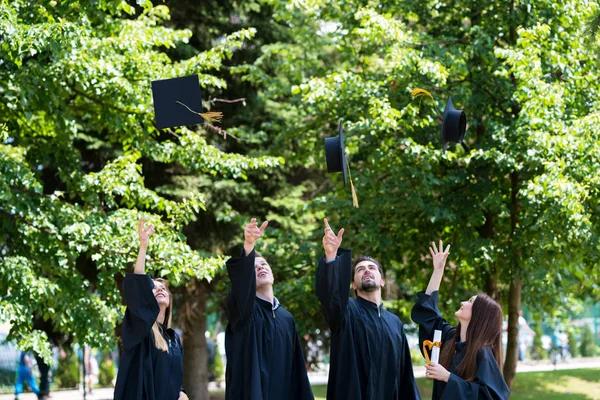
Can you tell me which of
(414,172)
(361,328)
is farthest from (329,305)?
(414,172)

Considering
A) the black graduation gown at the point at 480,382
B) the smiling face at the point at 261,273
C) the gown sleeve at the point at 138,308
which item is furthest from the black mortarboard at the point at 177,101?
the black graduation gown at the point at 480,382

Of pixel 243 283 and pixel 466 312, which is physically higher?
pixel 243 283

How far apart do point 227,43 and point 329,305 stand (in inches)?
239

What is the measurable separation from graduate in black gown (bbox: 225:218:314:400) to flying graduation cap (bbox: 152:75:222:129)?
7.14ft

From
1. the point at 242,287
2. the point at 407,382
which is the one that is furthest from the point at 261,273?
the point at 407,382

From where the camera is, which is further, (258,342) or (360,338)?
(360,338)

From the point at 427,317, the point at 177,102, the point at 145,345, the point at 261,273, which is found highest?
the point at 177,102

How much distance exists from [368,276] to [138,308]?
1.75 metres

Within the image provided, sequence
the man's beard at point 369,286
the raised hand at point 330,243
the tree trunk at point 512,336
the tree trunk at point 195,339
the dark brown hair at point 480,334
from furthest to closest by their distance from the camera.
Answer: the tree trunk at point 195,339 < the tree trunk at point 512,336 < the man's beard at point 369,286 < the raised hand at point 330,243 < the dark brown hair at point 480,334

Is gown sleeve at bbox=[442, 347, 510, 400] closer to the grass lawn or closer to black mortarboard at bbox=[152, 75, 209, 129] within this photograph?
black mortarboard at bbox=[152, 75, 209, 129]

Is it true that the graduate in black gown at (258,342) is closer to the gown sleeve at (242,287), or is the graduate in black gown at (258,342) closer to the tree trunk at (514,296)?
the gown sleeve at (242,287)

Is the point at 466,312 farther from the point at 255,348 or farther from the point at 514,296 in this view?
the point at 514,296

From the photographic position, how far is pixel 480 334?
19.0 feet

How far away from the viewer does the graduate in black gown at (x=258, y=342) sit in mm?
6191
